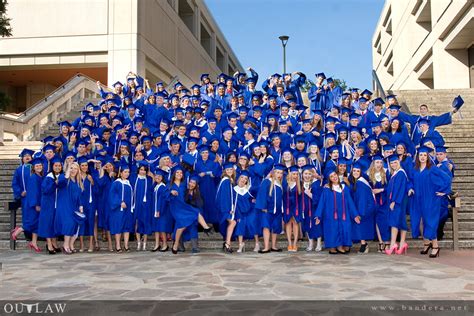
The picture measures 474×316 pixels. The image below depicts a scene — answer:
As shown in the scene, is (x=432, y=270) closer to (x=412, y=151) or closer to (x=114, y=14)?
(x=412, y=151)

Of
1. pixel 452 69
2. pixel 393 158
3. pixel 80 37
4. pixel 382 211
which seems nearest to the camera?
pixel 393 158

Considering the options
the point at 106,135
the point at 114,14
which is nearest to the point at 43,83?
the point at 114,14

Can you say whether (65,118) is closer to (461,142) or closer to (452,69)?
(461,142)

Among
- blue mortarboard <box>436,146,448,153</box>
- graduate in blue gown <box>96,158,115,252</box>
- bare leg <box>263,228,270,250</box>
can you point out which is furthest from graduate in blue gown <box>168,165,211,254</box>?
blue mortarboard <box>436,146,448,153</box>

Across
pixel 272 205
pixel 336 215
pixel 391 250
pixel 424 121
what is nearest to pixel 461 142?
pixel 424 121

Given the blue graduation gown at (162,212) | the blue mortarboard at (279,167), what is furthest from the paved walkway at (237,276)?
the blue mortarboard at (279,167)

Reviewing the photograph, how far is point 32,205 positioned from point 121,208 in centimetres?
152

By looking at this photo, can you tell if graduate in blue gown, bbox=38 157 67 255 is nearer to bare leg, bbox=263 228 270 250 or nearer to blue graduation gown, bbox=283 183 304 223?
bare leg, bbox=263 228 270 250

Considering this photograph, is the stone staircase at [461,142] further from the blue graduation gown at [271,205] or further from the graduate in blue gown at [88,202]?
the graduate in blue gown at [88,202]

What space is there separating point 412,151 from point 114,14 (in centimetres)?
1815

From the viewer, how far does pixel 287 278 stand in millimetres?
5402

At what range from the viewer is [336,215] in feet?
24.0

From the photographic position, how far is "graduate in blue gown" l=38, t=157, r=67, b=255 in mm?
7742

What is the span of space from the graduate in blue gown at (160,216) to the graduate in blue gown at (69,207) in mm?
1210
